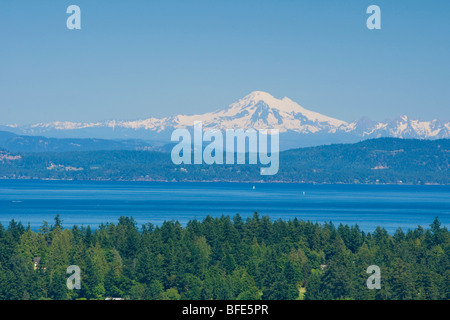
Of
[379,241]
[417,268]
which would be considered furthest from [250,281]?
Result: [379,241]

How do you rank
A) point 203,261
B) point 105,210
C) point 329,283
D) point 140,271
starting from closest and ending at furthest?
point 329,283
point 140,271
point 203,261
point 105,210

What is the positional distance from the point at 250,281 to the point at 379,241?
21400 millimetres

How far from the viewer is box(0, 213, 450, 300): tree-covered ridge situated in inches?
2111

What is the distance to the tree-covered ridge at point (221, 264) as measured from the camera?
176 ft

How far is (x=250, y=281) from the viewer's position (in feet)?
186

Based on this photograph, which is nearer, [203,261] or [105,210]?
[203,261]

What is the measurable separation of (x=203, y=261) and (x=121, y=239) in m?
11.2

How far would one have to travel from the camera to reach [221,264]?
202 ft

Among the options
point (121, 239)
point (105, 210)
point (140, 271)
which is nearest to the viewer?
point (140, 271)
